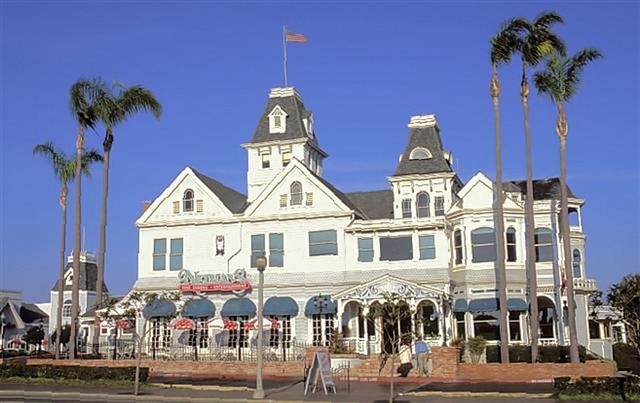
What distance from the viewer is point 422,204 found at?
43.5 m

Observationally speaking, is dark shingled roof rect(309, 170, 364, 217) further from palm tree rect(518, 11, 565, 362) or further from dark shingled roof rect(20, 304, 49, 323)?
dark shingled roof rect(20, 304, 49, 323)

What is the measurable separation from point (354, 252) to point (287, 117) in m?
12.4

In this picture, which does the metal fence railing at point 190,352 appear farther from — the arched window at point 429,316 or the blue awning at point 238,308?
the arched window at point 429,316

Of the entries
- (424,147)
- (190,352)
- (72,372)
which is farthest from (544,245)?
(72,372)

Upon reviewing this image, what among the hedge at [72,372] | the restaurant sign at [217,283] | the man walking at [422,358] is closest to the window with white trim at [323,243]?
the restaurant sign at [217,283]

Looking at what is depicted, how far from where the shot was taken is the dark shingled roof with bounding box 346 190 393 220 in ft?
154

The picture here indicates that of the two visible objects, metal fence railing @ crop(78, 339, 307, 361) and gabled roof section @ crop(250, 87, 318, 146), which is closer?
metal fence railing @ crop(78, 339, 307, 361)

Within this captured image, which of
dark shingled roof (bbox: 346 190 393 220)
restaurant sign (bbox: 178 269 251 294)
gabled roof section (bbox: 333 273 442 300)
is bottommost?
gabled roof section (bbox: 333 273 442 300)

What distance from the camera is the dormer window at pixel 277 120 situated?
166 feet

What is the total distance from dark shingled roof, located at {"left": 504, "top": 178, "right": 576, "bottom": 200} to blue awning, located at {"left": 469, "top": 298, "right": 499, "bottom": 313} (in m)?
7.80

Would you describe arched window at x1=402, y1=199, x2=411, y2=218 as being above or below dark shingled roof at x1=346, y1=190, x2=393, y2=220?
below

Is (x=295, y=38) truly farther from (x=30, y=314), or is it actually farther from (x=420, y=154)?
(x=30, y=314)

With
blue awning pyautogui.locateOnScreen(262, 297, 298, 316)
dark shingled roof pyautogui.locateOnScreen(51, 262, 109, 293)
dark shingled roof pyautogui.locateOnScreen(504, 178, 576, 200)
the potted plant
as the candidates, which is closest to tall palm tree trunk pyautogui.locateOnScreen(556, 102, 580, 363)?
the potted plant

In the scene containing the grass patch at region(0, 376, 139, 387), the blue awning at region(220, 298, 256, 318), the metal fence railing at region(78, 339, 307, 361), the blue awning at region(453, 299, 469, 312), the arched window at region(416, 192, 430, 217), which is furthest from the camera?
the arched window at region(416, 192, 430, 217)
